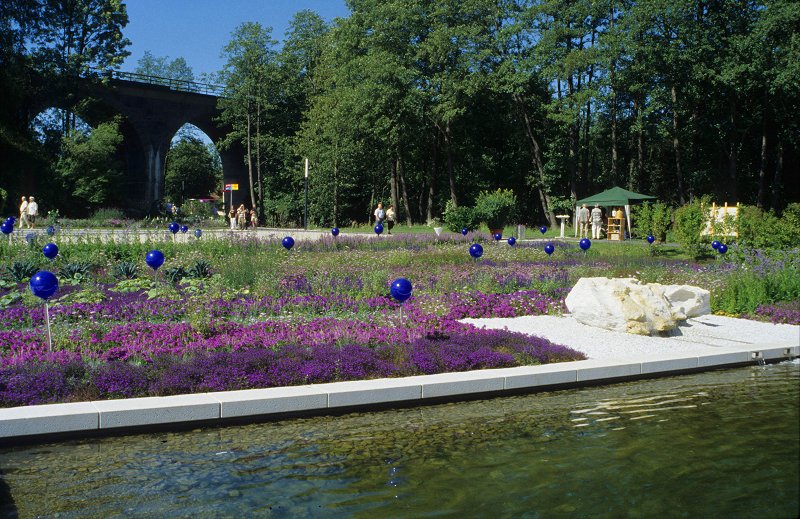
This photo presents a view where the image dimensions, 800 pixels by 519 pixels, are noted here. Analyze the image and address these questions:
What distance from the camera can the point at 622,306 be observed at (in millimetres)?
9828

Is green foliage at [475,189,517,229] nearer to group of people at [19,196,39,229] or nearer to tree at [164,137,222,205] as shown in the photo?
group of people at [19,196,39,229]

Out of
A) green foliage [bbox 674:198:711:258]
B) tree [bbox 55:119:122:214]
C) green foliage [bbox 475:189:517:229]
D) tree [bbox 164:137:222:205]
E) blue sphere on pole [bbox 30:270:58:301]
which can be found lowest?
blue sphere on pole [bbox 30:270:58:301]

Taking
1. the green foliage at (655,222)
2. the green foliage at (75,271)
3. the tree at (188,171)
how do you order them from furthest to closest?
1. the tree at (188,171)
2. the green foliage at (655,222)
3. the green foliage at (75,271)

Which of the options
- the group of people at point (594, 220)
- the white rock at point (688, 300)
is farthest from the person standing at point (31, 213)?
the white rock at point (688, 300)

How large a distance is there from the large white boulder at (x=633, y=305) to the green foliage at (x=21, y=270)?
9698 mm

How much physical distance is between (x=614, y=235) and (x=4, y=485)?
92.4ft

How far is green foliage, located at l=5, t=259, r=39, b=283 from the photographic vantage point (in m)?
13.1

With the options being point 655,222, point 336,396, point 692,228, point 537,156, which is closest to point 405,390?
point 336,396

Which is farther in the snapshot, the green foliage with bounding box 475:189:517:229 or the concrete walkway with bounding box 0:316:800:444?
the green foliage with bounding box 475:189:517:229

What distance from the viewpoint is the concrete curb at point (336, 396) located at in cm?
590

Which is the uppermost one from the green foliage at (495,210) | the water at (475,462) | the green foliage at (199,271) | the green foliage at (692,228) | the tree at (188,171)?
the tree at (188,171)

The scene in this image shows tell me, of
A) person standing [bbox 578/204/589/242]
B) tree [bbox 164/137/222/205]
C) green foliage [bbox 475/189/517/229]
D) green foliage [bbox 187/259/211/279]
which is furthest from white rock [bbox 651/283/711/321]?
tree [bbox 164/137/222/205]

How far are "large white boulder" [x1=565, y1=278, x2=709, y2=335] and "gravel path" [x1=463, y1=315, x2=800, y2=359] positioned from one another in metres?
0.15

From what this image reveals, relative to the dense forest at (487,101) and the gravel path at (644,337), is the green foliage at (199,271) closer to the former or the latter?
the gravel path at (644,337)
